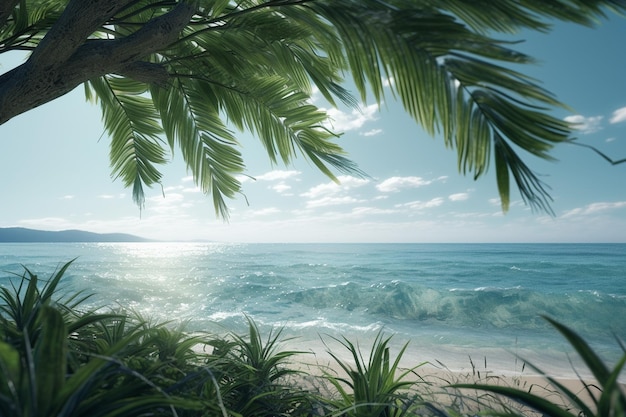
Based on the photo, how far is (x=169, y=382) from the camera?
143 centimetres

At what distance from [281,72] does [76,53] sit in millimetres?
1517

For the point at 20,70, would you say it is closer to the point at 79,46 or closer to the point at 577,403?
the point at 79,46

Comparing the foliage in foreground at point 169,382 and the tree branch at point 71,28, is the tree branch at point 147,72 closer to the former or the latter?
the tree branch at point 71,28

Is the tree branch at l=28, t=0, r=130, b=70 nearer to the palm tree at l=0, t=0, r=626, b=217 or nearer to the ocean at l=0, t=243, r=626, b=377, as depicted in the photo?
the palm tree at l=0, t=0, r=626, b=217

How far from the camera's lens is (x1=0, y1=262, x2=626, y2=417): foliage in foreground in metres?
0.89

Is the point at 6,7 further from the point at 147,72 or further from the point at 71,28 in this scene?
the point at 147,72

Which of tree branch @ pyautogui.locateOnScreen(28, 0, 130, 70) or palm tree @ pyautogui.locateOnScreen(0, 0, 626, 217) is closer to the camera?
palm tree @ pyautogui.locateOnScreen(0, 0, 626, 217)

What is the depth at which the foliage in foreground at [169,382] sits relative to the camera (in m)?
0.89

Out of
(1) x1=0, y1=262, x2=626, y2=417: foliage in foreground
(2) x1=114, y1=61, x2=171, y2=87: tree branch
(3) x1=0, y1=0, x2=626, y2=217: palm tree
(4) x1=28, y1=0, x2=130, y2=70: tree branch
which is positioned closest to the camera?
(1) x1=0, y1=262, x2=626, y2=417: foliage in foreground

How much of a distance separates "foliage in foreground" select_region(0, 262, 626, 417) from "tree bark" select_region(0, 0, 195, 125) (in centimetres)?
118

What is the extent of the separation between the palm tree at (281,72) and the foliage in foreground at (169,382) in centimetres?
73

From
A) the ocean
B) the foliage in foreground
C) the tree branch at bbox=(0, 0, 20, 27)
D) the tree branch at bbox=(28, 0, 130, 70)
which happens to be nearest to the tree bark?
the tree branch at bbox=(28, 0, 130, 70)

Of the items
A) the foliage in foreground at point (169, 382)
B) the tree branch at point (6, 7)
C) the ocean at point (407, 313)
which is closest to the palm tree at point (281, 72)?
the tree branch at point (6, 7)

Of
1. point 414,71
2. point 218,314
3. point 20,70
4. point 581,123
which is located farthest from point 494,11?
point 218,314
